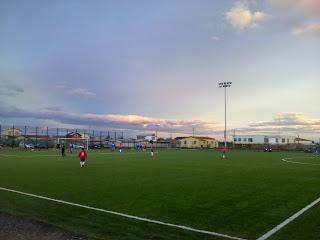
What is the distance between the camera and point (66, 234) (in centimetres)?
809

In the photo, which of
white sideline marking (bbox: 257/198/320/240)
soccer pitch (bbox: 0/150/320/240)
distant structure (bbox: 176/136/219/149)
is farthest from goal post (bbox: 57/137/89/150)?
white sideline marking (bbox: 257/198/320/240)

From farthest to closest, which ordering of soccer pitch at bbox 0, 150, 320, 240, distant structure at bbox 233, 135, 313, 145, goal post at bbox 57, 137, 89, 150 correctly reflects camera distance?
distant structure at bbox 233, 135, 313, 145 → goal post at bbox 57, 137, 89, 150 → soccer pitch at bbox 0, 150, 320, 240

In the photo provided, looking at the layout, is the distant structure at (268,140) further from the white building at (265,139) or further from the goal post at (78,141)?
the goal post at (78,141)

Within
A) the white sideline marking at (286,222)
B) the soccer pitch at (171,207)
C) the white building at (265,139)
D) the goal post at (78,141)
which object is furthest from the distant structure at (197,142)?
the white sideline marking at (286,222)

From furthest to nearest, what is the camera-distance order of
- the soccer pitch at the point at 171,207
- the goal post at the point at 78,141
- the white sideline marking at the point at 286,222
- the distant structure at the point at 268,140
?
the distant structure at the point at 268,140 < the goal post at the point at 78,141 < the soccer pitch at the point at 171,207 < the white sideline marking at the point at 286,222

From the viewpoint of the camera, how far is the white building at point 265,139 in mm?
121769

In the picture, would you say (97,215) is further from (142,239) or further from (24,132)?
(24,132)

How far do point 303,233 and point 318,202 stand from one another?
4.44m

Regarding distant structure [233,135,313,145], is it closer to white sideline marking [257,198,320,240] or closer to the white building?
the white building

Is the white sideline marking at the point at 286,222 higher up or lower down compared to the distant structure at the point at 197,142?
lower down

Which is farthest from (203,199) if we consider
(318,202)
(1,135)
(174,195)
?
(1,135)

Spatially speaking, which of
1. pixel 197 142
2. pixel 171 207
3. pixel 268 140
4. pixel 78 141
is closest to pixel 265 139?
pixel 268 140

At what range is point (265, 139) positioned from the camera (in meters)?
123

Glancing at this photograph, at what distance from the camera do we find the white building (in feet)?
400
